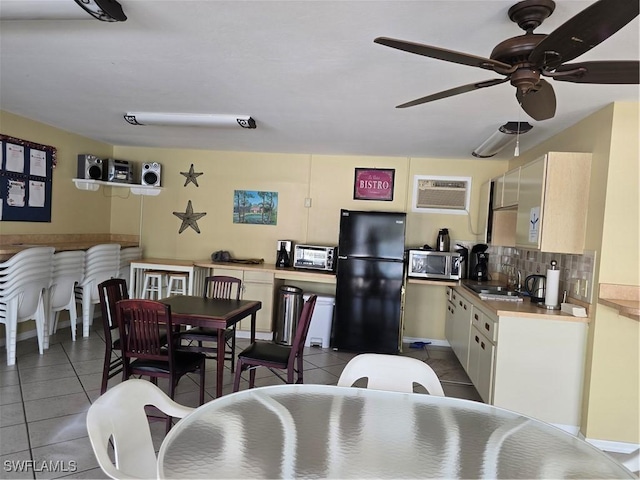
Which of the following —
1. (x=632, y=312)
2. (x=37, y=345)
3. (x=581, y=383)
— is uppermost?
(x=632, y=312)

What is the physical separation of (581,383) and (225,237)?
4303 millimetres

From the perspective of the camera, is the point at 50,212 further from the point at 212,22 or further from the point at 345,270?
the point at 212,22

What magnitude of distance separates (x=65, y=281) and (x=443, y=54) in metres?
4.31

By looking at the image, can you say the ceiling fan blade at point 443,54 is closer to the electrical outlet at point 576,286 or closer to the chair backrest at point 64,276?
the electrical outlet at point 576,286

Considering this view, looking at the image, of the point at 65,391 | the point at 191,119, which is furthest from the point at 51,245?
the point at 191,119

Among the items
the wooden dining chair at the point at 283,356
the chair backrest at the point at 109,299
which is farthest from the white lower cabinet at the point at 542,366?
the chair backrest at the point at 109,299

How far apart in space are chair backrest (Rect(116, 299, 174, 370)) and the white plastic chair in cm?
112

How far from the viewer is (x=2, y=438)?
98.7 inches

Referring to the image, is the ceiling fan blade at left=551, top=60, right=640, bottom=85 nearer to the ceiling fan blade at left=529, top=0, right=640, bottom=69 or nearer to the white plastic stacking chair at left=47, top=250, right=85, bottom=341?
the ceiling fan blade at left=529, top=0, right=640, bottom=69

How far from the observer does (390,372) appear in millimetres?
2014

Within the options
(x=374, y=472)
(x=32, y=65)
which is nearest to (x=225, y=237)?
(x=32, y=65)

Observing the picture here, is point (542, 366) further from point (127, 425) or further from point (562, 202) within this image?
point (127, 425)

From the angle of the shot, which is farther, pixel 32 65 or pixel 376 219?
pixel 376 219

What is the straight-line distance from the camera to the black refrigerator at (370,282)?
4625 mm
